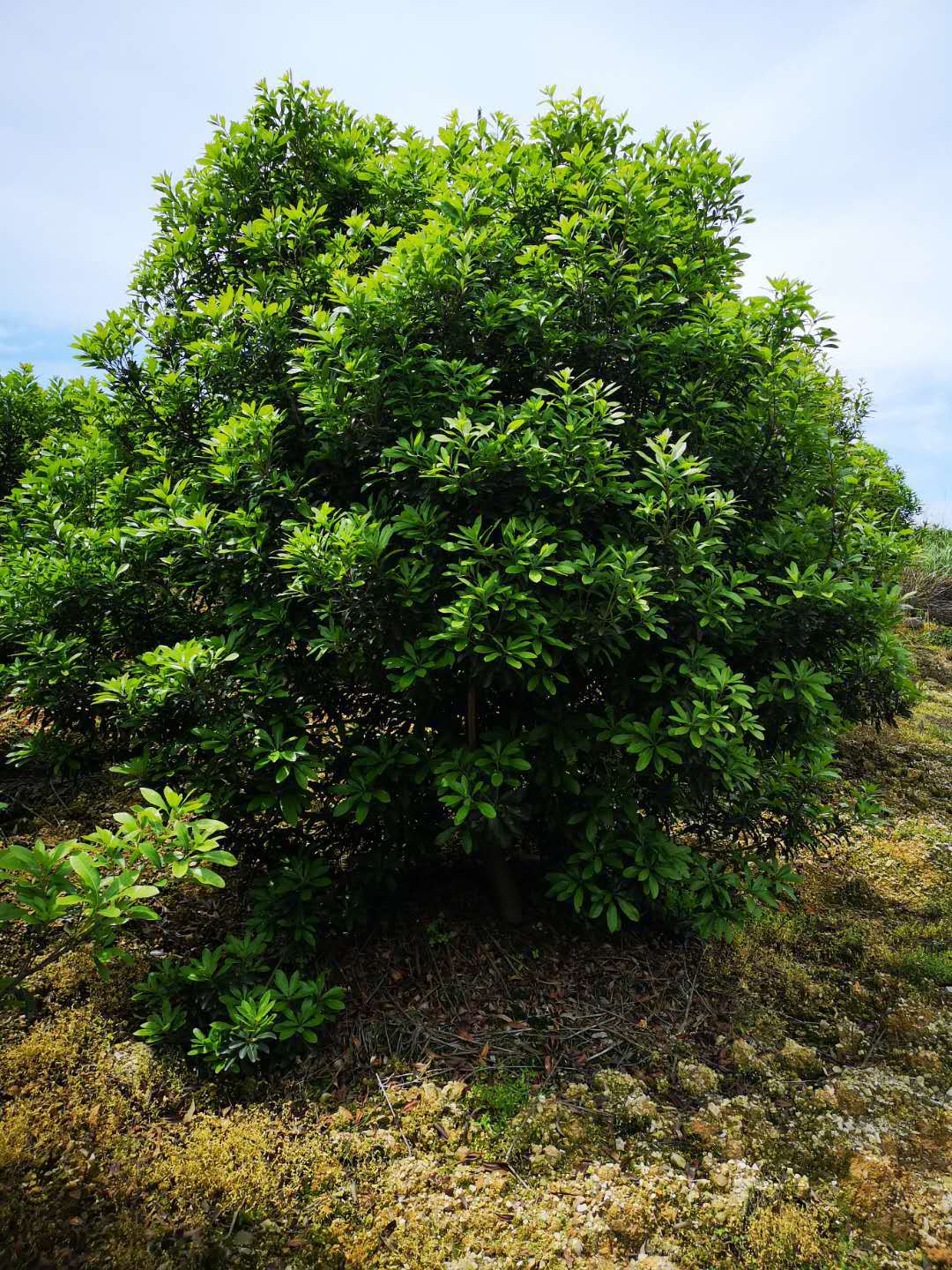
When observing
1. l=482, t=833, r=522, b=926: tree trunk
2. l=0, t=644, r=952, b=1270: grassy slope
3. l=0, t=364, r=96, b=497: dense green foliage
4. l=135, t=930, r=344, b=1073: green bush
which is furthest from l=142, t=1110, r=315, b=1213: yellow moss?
l=0, t=364, r=96, b=497: dense green foliage

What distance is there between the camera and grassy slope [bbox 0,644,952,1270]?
267 centimetres

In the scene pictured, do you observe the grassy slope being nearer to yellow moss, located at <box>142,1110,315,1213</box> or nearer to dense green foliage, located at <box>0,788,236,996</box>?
yellow moss, located at <box>142,1110,315,1213</box>

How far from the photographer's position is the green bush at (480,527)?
3.27 m

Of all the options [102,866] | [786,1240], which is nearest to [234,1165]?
[102,866]

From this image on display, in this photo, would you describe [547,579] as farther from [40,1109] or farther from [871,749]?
[871,749]

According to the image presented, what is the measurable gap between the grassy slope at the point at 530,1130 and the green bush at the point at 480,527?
604mm

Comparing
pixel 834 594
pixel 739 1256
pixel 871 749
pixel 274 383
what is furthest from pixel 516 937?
pixel 871 749

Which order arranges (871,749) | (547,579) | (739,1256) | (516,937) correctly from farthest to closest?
1. (871,749)
2. (516,937)
3. (547,579)
4. (739,1256)

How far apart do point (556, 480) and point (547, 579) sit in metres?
0.45

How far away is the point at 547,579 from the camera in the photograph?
3.04 metres

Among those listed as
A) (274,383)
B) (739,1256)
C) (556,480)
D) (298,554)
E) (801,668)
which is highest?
(274,383)

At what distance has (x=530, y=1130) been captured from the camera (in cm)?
316

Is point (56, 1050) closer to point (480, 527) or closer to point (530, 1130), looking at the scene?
point (530, 1130)

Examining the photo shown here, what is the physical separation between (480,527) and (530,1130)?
258cm
